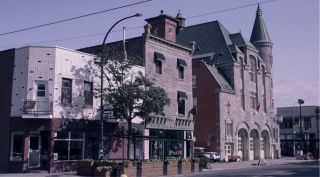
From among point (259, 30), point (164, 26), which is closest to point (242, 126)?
point (259, 30)

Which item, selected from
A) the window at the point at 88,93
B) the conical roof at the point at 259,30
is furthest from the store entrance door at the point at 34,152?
the conical roof at the point at 259,30

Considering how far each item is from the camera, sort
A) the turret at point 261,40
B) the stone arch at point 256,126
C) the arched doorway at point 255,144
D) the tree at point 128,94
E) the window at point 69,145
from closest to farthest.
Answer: the window at point 69,145, the tree at point 128,94, the arched doorway at point 255,144, the stone arch at point 256,126, the turret at point 261,40

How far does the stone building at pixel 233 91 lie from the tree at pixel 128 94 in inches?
845

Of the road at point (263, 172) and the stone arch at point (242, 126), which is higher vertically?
the stone arch at point (242, 126)

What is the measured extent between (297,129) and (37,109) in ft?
219

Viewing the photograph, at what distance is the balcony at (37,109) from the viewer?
29.5 meters

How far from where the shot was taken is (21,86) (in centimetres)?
3067

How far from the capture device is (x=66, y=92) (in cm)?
3198

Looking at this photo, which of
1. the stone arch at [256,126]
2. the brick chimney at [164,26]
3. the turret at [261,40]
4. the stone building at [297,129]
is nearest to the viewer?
the brick chimney at [164,26]

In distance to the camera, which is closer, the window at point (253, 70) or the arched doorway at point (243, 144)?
the arched doorway at point (243, 144)

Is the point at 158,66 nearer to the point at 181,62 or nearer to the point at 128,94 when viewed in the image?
the point at 181,62

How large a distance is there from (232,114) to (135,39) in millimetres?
21207

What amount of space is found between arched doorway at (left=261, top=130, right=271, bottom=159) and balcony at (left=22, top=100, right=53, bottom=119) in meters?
41.0

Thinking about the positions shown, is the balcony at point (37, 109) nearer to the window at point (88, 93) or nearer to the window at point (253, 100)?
the window at point (88, 93)
